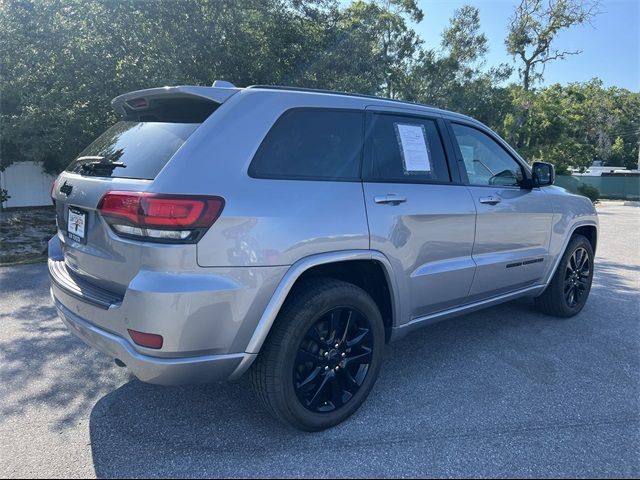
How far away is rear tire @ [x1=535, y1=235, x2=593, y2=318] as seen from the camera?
484cm

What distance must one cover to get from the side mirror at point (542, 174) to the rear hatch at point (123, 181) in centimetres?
291

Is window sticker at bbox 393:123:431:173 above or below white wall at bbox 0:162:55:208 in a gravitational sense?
above

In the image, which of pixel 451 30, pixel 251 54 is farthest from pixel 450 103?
pixel 251 54

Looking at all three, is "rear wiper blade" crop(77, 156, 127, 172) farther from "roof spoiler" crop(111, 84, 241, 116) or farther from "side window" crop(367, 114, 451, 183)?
"side window" crop(367, 114, 451, 183)

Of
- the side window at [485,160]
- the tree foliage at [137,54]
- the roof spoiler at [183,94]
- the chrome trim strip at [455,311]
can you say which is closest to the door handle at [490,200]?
the side window at [485,160]

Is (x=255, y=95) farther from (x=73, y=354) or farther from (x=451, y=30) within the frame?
(x=451, y=30)

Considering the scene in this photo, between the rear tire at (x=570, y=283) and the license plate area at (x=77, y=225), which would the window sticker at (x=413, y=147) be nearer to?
the license plate area at (x=77, y=225)

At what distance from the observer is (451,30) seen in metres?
23.5

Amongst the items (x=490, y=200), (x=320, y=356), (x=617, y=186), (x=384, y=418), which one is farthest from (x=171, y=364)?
(x=617, y=186)

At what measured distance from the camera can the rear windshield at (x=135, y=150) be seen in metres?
2.59

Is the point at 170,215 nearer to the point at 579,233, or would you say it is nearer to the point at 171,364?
the point at 171,364

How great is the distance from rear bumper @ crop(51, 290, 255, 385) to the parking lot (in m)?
0.47

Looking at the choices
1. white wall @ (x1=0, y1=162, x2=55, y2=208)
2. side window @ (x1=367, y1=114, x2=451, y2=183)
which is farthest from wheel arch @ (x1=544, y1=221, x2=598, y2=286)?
white wall @ (x1=0, y1=162, x2=55, y2=208)

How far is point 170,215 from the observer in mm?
2344
